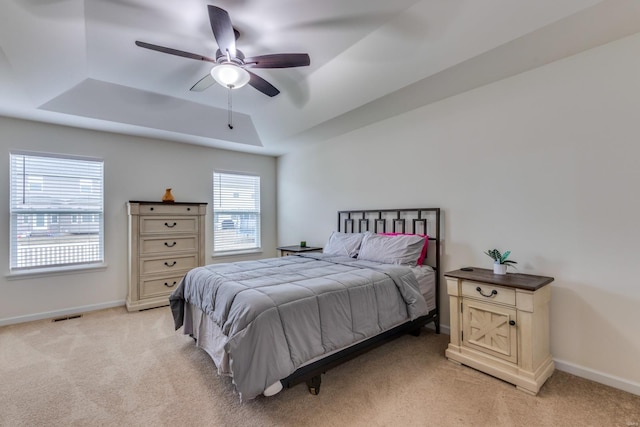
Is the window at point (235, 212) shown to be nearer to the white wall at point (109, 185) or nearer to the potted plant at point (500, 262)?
the white wall at point (109, 185)

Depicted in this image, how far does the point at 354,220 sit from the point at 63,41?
3.46 metres

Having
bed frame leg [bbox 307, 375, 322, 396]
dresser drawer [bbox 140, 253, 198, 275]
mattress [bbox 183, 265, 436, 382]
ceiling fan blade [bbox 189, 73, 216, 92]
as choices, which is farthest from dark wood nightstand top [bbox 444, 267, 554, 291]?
dresser drawer [bbox 140, 253, 198, 275]

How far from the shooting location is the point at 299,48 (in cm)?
261

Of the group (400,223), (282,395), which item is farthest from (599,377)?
(282,395)

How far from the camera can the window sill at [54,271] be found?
11.1 ft

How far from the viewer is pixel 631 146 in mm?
1968

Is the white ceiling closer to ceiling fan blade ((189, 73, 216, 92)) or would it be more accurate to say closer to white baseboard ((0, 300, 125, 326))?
ceiling fan blade ((189, 73, 216, 92))

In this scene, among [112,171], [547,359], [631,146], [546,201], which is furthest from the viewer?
[112,171]

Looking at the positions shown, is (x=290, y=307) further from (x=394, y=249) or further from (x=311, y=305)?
(x=394, y=249)

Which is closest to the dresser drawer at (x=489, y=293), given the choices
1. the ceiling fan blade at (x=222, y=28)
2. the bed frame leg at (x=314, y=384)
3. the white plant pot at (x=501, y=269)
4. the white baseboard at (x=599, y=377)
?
the white plant pot at (x=501, y=269)

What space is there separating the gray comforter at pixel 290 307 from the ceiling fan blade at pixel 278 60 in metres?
1.70

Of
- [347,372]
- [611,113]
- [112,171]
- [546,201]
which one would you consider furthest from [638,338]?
[112,171]

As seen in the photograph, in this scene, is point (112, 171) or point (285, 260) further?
point (112, 171)

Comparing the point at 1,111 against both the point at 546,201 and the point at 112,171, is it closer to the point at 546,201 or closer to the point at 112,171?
the point at 112,171
